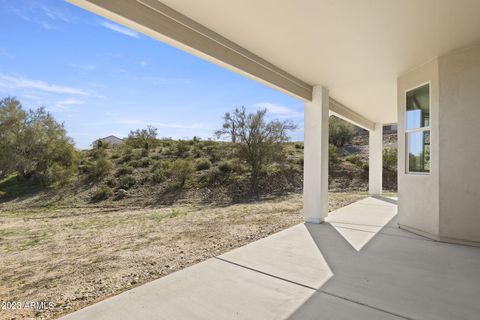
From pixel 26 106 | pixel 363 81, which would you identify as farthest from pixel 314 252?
pixel 26 106

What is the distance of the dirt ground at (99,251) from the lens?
2.83 meters

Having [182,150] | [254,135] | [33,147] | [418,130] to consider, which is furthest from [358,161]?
[33,147]

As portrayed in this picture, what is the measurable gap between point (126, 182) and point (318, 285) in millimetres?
12097

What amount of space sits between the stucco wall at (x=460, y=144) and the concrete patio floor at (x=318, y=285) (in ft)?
1.34

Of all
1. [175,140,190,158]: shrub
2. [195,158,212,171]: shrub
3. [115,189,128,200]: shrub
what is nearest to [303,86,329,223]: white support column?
[115,189,128,200]: shrub

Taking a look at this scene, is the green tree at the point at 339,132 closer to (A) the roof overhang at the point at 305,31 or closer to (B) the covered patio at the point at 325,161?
(B) the covered patio at the point at 325,161

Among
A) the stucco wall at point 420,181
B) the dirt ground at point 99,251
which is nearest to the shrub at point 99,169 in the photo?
the dirt ground at point 99,251

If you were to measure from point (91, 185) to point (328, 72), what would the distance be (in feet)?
40.8

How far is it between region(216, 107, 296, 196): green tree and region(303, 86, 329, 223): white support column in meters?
7.02

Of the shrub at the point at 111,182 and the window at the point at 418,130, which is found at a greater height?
the window at the point at 418,130

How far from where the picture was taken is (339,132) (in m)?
19.9

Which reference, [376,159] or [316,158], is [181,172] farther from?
[376,159]

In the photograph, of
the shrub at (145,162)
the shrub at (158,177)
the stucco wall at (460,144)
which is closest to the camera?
the stucco wall at (460,144)

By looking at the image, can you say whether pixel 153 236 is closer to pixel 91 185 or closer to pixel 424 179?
pixel 424 179
